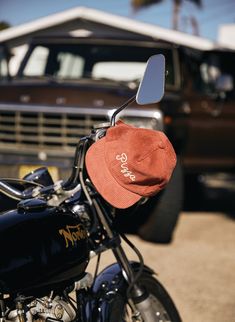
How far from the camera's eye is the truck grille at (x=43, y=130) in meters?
5.44

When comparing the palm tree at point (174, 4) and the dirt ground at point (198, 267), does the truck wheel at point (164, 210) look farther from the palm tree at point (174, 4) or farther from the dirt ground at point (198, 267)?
the palm tree at point (174, 4)

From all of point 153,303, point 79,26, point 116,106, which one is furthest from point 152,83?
point 79,26

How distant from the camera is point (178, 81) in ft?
21.3

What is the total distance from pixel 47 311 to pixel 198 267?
3047mm

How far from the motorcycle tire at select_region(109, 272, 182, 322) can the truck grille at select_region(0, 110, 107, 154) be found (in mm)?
2904

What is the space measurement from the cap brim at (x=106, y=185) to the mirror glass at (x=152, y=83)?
0.80ft

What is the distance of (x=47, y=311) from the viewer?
198cm

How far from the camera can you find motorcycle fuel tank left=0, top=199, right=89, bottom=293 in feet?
5.80

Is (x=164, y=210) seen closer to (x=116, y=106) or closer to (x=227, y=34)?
(x=116, y=106)

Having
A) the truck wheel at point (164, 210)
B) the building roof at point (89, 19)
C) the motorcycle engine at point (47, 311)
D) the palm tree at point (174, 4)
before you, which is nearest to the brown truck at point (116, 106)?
the truck wheel at point (164, 210)

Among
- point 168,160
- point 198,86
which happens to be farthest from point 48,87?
point 168,160

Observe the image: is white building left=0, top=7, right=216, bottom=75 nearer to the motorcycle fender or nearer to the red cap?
the motorcycle fender

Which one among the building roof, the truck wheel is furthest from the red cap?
the building roof

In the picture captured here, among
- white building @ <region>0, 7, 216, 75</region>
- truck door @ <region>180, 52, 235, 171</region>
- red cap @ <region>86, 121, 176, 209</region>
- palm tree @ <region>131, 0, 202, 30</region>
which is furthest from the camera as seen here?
palm tree @ <region>131, 0, 202, 30</region>
